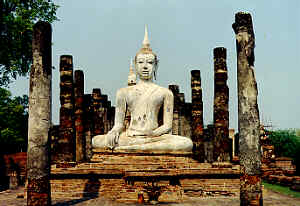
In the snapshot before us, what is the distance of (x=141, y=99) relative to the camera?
12242 mm

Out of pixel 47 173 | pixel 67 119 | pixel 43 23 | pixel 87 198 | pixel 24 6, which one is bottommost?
pixel 87 198

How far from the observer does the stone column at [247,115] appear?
712 cm

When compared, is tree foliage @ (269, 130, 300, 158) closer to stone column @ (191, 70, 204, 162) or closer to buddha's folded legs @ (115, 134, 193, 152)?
stone column @ (191, 70, 204, 162)

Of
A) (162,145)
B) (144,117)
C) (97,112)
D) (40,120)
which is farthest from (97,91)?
(40,120)

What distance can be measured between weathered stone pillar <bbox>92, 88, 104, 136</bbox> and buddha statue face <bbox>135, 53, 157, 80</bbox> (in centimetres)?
550

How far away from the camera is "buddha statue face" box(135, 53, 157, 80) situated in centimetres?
1266

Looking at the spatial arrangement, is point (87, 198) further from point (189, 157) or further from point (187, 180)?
point (189, 157)

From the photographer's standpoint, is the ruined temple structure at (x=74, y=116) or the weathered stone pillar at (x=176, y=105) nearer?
the ruined temple structure at (x=74, y=116)

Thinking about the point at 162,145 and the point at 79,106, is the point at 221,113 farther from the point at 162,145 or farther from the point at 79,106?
the point at 79,106

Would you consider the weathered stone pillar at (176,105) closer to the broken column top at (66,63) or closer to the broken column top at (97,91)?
the broken column top at (97,91)

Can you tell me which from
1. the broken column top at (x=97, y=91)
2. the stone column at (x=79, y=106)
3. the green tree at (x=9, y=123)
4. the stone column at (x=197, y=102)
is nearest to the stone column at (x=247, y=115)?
the stone column at (x=197, y=102)

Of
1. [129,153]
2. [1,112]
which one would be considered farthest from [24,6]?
[129,153]

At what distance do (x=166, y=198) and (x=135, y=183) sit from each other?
73 centimetres

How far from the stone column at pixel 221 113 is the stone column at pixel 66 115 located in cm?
476
